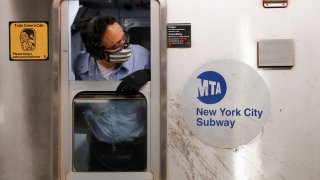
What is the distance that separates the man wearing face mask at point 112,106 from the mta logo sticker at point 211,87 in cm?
32

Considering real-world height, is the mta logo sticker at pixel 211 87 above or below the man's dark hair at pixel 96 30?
below

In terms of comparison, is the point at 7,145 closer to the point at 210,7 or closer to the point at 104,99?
the point at 104,99

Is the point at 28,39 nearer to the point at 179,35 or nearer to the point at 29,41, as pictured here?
the point at 29,41

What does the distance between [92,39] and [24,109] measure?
Result: 585 mm

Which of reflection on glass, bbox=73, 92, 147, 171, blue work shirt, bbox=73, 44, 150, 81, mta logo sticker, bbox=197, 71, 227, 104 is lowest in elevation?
reflection on glass, bbox=73, 92, 147, 171

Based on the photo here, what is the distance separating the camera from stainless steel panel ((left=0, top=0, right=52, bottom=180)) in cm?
219

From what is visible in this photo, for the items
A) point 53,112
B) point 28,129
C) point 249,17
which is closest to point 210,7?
point 249,17

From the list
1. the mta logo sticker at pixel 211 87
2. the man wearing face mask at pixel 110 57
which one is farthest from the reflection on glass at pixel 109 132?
the mta logo sticker at pixel 211 87

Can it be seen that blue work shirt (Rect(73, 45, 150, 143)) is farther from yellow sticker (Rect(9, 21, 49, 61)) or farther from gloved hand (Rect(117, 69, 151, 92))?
yellow sticker (Rect(9, 21, 49, 61))

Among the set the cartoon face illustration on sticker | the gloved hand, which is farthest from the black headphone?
the cartoon face illustration on sticker

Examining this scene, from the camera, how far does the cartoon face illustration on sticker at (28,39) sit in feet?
7.25

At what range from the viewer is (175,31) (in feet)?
7.13

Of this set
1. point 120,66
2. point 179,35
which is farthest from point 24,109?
point 179,35

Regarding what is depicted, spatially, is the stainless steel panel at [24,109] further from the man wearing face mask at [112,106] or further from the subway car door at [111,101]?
the man wearing face mask at [112,106]
